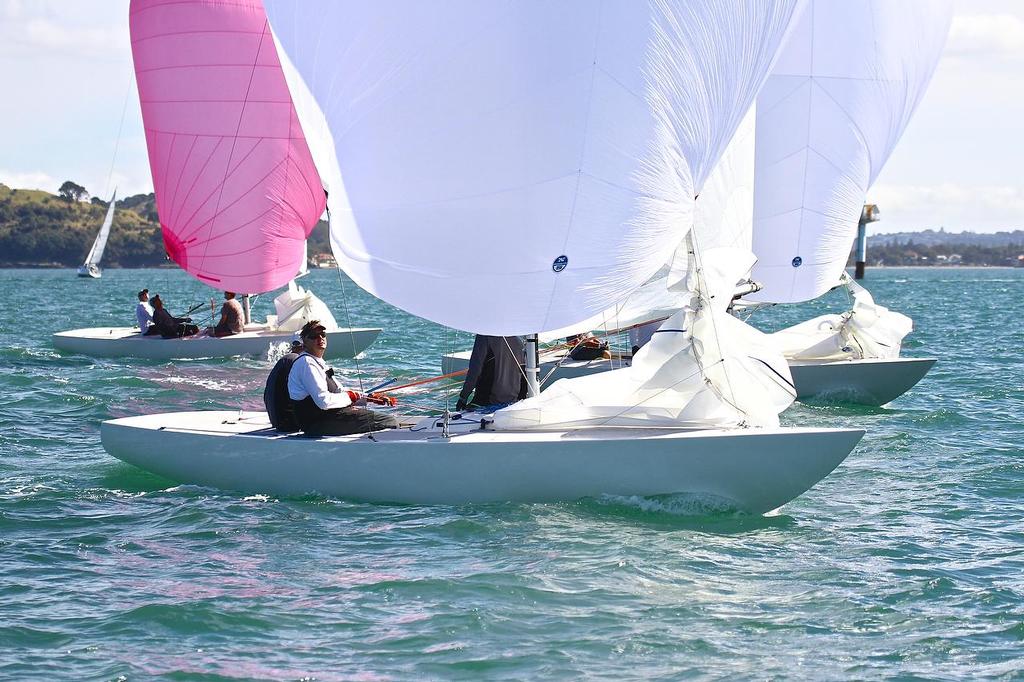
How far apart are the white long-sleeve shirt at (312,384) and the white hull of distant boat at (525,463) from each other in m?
0.28

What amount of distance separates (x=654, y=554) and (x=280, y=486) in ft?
10.1

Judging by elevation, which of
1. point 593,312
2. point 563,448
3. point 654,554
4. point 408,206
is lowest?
point 654,554

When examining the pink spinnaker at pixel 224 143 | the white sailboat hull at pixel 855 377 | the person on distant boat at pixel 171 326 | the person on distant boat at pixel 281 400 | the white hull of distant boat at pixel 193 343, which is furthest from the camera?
the person on distant boat at pixel 171 326

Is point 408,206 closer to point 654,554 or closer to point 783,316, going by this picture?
point 654,554

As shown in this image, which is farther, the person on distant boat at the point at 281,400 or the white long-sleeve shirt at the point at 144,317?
the white long-sleeve shirt at the point at 144,317

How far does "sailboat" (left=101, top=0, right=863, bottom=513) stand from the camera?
347 inches

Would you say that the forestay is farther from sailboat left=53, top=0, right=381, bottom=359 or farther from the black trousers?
Answer: the black trousers

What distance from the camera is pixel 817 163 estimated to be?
1639 centimetres

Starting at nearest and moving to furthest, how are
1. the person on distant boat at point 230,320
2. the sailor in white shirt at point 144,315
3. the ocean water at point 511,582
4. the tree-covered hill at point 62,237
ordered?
the ocean water at point 511,582 → the person on distant boat at point 230,320 → the sailor in white shirt at point 144,315 → the tree-covered hill at point 62,237

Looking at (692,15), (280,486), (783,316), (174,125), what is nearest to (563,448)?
(280,486)

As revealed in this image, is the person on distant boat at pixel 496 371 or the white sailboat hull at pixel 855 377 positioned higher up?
the person on distant boat at pixel 496 371

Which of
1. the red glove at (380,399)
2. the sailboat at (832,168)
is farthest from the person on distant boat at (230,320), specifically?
the red glove at (380,399)

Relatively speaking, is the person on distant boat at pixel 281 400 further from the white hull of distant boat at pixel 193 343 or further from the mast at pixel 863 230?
the mast at pixel 863 230

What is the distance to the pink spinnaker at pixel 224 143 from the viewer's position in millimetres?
18531
